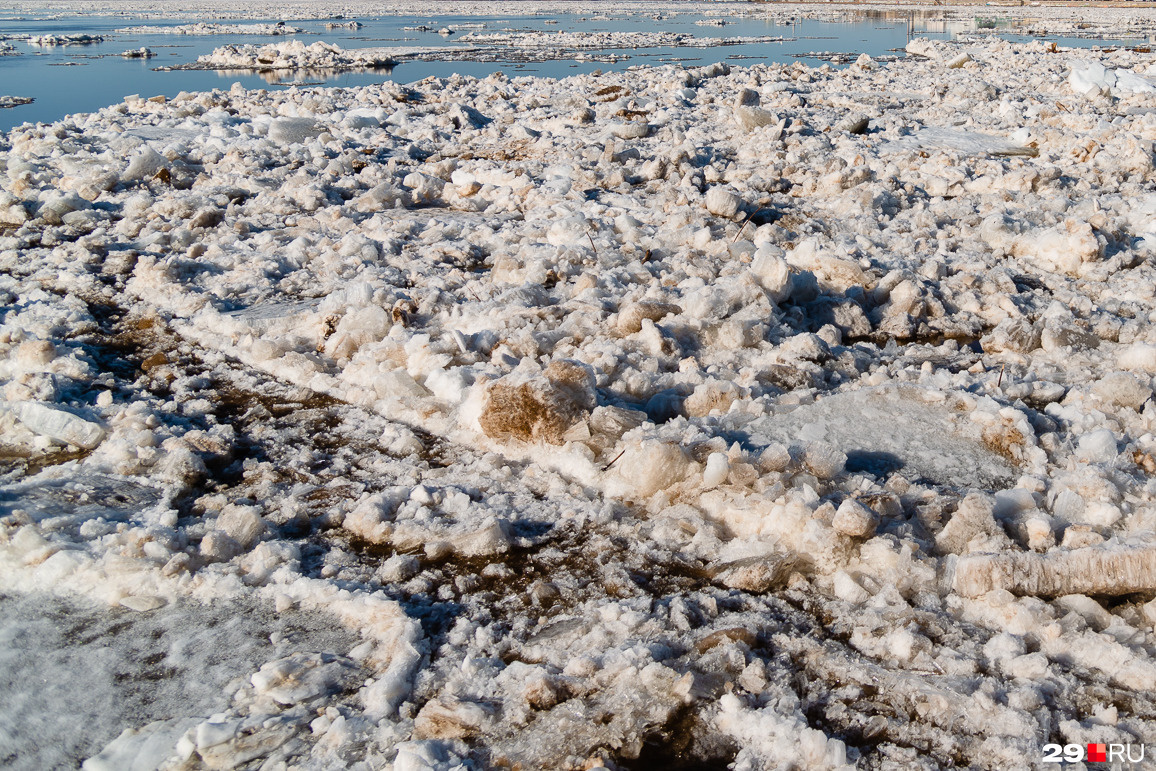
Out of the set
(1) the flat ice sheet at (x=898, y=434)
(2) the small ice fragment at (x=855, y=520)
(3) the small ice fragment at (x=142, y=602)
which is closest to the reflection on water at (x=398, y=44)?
(3) the small ice fragment at (x=142, y=602)

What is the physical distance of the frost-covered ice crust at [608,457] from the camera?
192cm

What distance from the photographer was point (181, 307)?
445 centimetres

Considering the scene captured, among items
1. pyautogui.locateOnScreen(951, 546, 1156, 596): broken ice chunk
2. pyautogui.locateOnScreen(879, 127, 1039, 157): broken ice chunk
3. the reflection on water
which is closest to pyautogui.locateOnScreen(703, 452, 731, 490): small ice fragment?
pyautogui.locateOnScreen(951, 546, 1156, 596): broken ice chunk

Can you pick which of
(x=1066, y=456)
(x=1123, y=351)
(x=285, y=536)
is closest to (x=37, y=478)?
(x=285, y=536)

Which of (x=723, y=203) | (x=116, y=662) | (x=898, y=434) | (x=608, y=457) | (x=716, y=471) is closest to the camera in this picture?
(x=116, y=662)

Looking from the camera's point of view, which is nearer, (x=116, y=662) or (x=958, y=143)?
(x=116, y=662)

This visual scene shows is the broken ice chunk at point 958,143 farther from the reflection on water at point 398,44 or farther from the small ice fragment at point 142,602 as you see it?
the reflection on water at point 398,44

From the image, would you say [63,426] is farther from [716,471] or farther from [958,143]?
[958,143]

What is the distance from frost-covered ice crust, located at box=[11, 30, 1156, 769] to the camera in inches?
75.5

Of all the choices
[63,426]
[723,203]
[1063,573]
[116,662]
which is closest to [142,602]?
[116,662]

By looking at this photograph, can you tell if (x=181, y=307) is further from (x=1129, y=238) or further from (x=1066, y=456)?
(x=1129, y=238)

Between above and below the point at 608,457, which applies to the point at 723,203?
above

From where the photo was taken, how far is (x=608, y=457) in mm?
2910

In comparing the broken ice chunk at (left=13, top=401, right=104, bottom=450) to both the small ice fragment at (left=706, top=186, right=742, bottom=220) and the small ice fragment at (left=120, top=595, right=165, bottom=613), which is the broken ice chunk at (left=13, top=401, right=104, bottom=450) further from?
the small ice fragment at (left=706, top=186, right=742, bottom=220)
